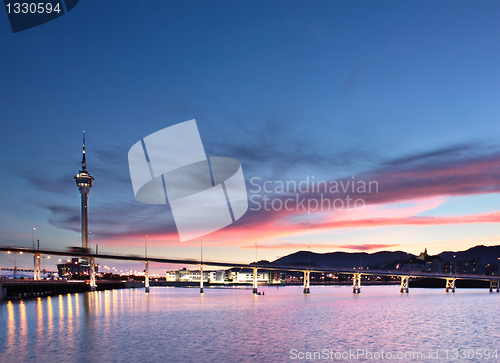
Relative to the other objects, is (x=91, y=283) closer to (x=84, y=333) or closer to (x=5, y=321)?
(x=5, y=321)

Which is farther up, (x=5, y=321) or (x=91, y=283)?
(x=5, y=321)

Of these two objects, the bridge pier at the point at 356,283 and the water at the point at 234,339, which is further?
the bridge pier at the point at 356,283

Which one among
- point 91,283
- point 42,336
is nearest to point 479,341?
point 42,336

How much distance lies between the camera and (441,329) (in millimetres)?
49156

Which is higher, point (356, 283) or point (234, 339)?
point (234, 339)

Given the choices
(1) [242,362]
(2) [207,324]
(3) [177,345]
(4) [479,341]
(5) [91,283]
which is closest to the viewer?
(1) [242,362]

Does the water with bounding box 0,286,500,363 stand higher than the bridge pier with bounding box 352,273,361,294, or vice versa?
the water with bounding box 0,286,500,363

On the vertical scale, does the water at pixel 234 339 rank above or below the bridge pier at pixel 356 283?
above

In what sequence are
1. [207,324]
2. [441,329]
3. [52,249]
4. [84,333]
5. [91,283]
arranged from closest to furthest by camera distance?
[84,333] < [441,329] < [207,324] < [52,249] < [91,283]

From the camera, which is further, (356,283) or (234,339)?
(356,283)

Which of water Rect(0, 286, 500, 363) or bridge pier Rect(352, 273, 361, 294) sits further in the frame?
bridge pier Rect(352, 273, 361, 294)

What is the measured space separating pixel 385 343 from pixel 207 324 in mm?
24049

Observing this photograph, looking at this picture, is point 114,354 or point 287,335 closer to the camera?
point 114,354

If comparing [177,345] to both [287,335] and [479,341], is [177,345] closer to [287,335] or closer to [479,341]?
[287,335]
